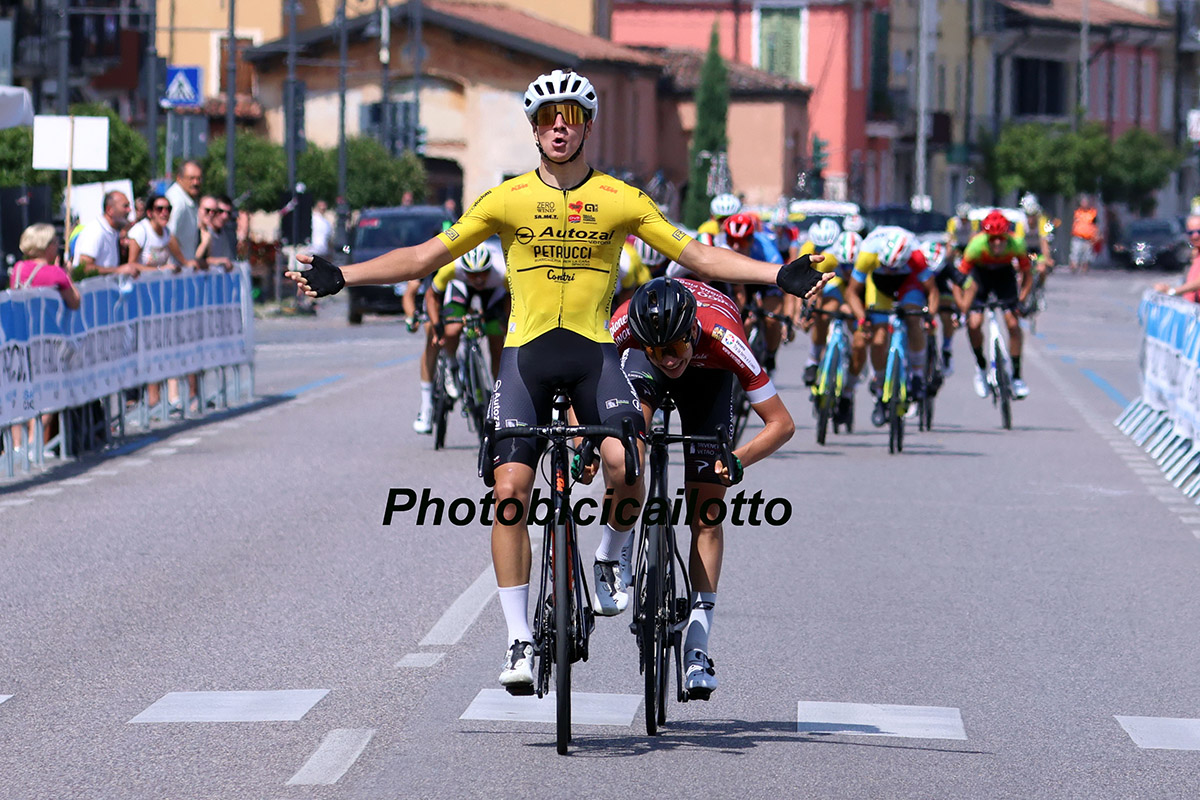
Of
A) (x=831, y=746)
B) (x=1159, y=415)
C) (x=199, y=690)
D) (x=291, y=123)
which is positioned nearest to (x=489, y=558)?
(x=199, y=690)

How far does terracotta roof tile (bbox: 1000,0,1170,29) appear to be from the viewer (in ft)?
332

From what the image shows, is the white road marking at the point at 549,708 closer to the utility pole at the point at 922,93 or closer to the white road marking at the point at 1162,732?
the white road marking at the point at 1162,732

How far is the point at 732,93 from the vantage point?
83.6m

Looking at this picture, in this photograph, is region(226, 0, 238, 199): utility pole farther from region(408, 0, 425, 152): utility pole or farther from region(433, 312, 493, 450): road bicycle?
region(433, 312, 493, 450): road bicycle

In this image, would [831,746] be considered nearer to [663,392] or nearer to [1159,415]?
[663,392]

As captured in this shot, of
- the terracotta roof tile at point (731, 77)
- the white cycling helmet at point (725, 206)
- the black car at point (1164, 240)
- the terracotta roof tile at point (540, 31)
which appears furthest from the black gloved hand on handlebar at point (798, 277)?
the terracotta roof tile at point (731, 77)

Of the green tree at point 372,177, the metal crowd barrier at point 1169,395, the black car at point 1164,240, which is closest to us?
the metal crowd barrier at point 1169,395

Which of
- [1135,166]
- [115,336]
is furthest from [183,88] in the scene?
[1135,166]

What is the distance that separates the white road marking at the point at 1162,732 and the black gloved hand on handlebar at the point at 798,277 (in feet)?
5.86

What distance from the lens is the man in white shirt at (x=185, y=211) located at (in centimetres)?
2106

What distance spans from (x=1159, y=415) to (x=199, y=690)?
1293cm

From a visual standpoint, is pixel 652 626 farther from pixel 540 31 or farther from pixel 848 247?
pixel 540 31

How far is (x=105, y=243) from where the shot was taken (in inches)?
752

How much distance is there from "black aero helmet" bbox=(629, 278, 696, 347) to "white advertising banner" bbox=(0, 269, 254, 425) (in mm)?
8459
